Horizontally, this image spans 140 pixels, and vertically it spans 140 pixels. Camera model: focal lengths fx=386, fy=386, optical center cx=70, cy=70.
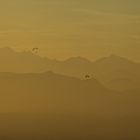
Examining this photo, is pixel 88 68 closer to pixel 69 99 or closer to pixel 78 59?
pixel 78 59

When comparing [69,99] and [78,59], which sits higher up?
[78,59]

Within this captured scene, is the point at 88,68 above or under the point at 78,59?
under

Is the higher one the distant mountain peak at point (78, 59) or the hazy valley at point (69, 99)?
the distant mountain peak at point (78, 59)

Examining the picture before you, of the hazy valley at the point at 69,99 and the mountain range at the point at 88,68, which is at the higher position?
the mountain range at the point at 88,68

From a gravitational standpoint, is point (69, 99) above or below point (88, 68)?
below

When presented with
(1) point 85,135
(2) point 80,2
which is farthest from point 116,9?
(1) point 85,135

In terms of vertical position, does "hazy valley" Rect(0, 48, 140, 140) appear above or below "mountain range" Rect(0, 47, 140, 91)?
below

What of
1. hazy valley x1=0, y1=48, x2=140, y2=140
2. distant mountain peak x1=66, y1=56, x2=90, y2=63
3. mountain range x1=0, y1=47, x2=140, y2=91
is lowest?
hazy valley x1=0, y1=48, x2=140, y2=140

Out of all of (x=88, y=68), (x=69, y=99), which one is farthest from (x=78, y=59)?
(x=69, y=99)

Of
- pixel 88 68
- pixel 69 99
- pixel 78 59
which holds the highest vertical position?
pixel 78 59

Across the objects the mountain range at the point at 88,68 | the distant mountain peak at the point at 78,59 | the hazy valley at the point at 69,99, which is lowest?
the hazy valley at the point at 69,99

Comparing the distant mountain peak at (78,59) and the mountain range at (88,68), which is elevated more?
the distant mountain peak at (78,59)

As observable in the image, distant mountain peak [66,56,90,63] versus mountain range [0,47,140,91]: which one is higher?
distant mountain peak [66,56,90,63]

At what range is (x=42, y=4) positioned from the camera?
273 inches
